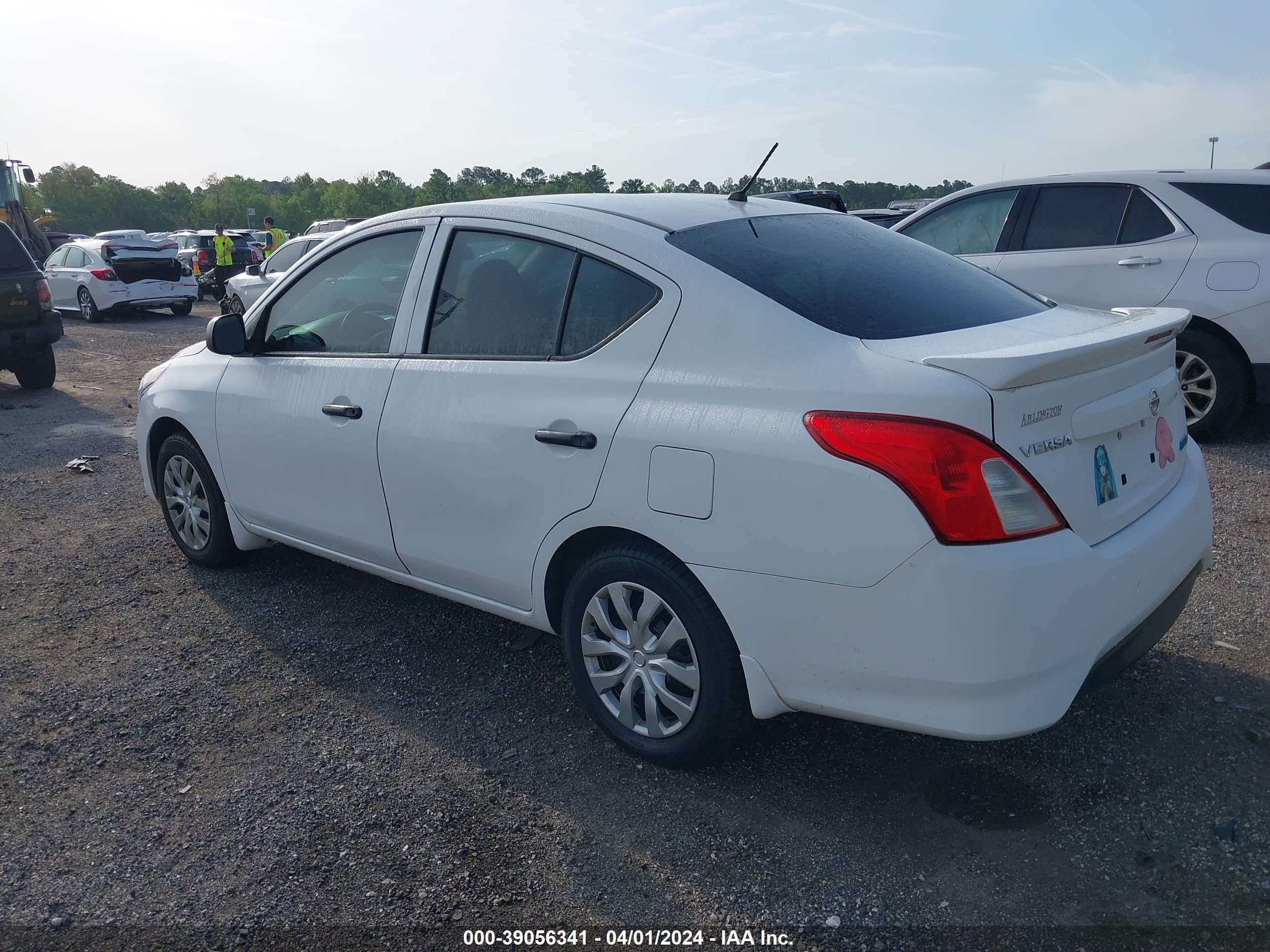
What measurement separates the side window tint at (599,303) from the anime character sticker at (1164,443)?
1556 mm

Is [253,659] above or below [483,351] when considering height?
below

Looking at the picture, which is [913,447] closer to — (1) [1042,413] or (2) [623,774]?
(1) [1042,413]

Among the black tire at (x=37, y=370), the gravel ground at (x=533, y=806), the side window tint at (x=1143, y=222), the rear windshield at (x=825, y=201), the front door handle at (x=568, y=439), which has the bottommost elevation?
the gravel ground at (x=533, y=806)

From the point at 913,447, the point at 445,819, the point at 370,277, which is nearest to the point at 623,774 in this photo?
the point at 445,819

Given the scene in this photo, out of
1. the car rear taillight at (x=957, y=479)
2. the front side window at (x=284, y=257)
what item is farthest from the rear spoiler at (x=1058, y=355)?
the front side window at (x=284, y=257)

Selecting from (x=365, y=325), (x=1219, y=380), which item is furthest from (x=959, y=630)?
(x=1219, y=380)

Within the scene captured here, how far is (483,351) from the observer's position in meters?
3.49

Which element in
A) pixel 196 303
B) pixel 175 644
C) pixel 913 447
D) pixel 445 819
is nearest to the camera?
pixel 913 447

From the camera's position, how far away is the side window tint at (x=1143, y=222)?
6855 millimetres

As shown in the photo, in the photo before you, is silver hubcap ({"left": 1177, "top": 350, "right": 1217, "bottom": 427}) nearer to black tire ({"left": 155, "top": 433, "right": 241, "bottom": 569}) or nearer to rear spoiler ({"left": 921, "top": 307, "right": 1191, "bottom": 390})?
rear spoiler ({"left": 921, "top": 307, "right": 1191, "bottom": 390})

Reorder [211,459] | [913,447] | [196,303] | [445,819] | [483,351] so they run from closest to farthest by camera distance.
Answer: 1. [913,447]
2. [445,819]
3. [483,351]
4. [211,459]
5. [196,303]

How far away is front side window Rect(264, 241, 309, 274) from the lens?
45.5ft

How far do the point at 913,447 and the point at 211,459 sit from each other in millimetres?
3427

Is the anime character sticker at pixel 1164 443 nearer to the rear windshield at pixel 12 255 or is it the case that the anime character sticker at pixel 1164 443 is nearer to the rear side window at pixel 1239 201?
the rear side window at pixel 1239 201
